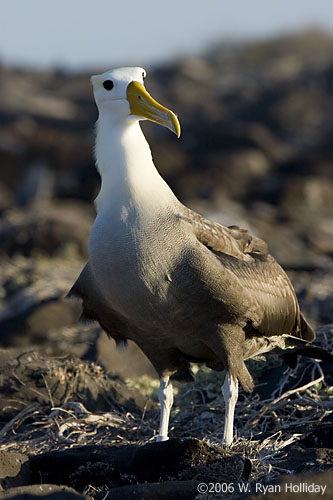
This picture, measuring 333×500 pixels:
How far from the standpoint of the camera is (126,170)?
512cm

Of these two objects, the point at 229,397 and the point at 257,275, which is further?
the point at 257,275

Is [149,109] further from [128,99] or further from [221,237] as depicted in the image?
[221,237]

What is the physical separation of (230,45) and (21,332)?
5732cm

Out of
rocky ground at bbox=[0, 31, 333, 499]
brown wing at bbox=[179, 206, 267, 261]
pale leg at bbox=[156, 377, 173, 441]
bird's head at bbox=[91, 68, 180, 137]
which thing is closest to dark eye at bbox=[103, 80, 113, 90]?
bird's head at bbox=[91, 68, 180, 137]

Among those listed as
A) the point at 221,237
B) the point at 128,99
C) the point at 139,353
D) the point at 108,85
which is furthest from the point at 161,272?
the point at 139,353

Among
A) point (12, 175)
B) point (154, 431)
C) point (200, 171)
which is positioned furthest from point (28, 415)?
point (12, 175)

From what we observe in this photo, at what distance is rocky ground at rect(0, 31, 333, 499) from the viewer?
4.47 m

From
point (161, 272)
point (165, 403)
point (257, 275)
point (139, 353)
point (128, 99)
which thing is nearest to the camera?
point (161, 272)

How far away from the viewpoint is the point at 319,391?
607cm

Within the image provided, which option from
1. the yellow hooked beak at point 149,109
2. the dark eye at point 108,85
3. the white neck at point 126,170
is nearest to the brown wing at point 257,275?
the white neck at point 126,170

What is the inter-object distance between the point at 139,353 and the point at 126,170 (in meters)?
3.39

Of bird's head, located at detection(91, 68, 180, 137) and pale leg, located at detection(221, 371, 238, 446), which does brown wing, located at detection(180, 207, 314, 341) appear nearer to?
pale leg, located at detection(221, 371, 238, 446)

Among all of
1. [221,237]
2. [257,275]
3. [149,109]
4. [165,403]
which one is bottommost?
[165,403]

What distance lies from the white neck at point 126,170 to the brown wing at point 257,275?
0.23 meters
